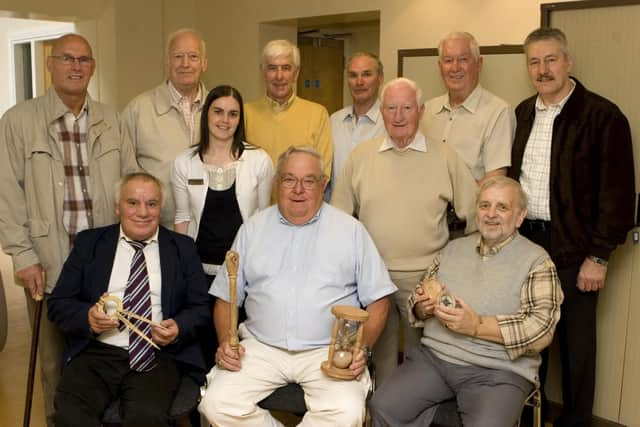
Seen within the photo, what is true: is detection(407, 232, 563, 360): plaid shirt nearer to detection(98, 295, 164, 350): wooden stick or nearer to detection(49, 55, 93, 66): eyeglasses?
detection(98, 295, 164, 350): wooden stick

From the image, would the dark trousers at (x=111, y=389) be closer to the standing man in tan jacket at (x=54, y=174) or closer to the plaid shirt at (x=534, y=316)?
the standing man in tan jacket at (x=54, y=174)

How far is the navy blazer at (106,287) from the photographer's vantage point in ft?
8.48

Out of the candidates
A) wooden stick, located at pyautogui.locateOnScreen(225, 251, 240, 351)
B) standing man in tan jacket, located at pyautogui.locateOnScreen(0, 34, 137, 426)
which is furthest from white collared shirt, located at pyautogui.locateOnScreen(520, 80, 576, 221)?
standing man in tan jacket, located at pyautogui.locateOnScreen(0, 34, 137, 426)

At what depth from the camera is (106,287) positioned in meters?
2.62

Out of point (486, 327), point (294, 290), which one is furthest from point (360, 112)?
point (486, 327)

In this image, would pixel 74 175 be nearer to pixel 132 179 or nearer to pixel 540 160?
pixel 132 179

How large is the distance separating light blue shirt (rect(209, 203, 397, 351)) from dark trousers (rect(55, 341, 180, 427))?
408 mm

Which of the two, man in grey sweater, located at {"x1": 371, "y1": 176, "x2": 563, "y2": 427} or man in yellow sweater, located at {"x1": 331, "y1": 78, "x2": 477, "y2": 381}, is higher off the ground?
man in yellow sweater, located at {"x1": 331, "y1": 78, "x2": 477, "y2": 381}

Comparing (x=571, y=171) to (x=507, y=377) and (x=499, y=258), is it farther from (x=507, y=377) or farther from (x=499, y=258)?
(x=507, y=377)

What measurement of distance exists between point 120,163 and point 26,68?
8625mm

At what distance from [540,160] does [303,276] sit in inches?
48.4

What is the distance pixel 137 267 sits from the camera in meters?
2.64

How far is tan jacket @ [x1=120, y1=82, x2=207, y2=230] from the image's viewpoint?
313 centimetres

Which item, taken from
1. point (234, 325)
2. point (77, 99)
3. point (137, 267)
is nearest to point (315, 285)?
point (234, 325)
